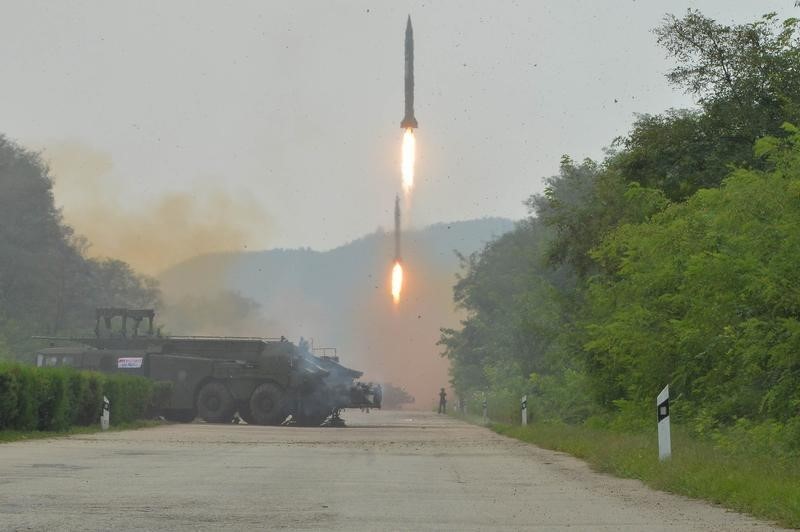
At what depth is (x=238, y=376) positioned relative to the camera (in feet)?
166

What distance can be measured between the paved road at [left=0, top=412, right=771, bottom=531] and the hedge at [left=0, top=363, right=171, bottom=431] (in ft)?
17.6

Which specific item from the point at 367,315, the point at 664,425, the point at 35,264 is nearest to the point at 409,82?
the point at 664,425

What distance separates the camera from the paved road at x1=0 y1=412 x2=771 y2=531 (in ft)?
39.8

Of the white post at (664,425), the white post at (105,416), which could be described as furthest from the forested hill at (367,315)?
the white post at (664,425)

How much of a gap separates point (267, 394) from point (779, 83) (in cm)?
2194

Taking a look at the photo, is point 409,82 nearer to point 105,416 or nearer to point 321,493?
point 105,416

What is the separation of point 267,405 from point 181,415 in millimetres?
3902

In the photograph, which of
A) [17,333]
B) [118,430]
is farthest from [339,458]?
[17,333]

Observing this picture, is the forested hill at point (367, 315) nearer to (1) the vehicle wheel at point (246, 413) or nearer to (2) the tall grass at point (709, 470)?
(1) the vehicle wheel at point (246, 413)

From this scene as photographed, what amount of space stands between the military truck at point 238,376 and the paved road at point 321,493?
909 inches

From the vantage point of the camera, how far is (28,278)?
9038 centimetres

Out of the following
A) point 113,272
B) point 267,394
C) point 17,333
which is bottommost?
point 267,394

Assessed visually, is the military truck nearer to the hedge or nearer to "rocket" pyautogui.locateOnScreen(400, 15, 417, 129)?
the hedge

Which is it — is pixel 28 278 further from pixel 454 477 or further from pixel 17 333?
pixel 454 477
